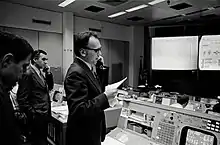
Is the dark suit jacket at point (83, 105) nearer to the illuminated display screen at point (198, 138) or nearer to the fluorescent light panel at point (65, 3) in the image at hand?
the illuminated display screen at point (198, 138)

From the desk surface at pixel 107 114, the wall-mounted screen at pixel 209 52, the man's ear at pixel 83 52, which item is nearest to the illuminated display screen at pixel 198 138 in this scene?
the man's ear at pixel 83 52

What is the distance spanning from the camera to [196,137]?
1101 millimetres

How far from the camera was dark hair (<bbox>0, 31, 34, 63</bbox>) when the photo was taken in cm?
71

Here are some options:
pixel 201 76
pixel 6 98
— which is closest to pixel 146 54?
pixel 201 76

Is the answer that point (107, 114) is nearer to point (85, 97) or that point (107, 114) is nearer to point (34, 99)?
point (34, 99)

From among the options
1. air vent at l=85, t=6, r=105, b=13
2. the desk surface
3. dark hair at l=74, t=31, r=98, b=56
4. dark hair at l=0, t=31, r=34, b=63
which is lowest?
the desk surface

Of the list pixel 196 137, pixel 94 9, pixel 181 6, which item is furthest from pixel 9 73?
pixel 181 6

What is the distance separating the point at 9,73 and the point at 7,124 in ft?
0.61

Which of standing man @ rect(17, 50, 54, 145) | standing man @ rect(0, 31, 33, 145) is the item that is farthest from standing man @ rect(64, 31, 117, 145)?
standing man @ rect(17, 50, 54, 145)

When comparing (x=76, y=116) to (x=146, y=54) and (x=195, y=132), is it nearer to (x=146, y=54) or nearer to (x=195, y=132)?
(x=195, y=132)

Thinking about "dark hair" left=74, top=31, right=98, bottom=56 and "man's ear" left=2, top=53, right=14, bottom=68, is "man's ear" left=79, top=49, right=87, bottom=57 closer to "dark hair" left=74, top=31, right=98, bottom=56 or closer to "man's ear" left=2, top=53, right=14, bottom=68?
"dark hair" left=74, top=31, right=98, bottom=56

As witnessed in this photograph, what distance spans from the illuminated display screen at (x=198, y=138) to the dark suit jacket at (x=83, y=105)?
0.50 m

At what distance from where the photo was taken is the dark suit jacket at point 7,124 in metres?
0.63

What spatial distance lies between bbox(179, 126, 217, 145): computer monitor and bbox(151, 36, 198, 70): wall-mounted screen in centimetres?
260
